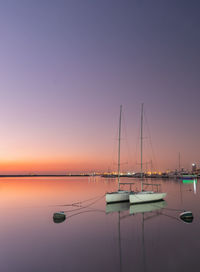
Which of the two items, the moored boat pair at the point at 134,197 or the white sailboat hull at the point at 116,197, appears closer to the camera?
the moored boat pair at the point at 134,197

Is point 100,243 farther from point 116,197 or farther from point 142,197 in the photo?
point 116,197

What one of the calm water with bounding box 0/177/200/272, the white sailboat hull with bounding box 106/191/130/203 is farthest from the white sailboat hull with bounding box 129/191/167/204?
the calm water with bounding box 0/177/200/272

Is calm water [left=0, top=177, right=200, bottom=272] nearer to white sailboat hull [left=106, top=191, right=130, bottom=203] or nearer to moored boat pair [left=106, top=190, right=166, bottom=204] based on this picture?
moored boat pair [left=106, top=190, right=166, bottom=204]

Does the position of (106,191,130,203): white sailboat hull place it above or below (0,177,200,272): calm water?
above

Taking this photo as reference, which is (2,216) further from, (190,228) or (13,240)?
(190,228)

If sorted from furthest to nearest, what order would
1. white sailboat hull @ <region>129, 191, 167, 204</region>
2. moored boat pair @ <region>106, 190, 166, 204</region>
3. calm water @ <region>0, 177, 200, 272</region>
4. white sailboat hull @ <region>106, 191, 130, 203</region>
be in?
white sailboat hull @ <region>106, 191, 130, 203</region> < moored boat pair @ <region>106, 190, 166, 204</region> < white sailboat hull @ <region>129, 191, 167, 204</region> < calm water @ <region>0, 177, 200, 272</region>

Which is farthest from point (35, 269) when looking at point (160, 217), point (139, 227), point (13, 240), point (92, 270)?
point (160, 217)

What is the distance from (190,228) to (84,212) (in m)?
16.3

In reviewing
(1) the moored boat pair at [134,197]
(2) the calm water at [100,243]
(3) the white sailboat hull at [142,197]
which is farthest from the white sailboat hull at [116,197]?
(2) the calm water at [100,243]

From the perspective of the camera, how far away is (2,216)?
3397 cm

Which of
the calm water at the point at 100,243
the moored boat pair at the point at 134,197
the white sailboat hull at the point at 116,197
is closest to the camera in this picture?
the calm water at the point at 100,243

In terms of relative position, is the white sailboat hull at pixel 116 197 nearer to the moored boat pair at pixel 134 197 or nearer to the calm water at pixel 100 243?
the moored boat pair at pixel 134 197

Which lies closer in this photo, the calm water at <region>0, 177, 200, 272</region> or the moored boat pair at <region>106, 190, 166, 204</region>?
the calm water at <region>0, 177, 200, 272</region>

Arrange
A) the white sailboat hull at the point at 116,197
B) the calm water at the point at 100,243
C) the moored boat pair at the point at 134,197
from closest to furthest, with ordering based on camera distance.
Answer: the calm water at the point at 100,243, the moored boat pair at the point at 134,197, the white sailboat hull at the point at 116,197
